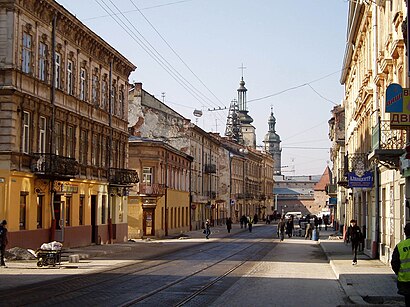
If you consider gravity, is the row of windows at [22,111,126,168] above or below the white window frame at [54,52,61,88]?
below

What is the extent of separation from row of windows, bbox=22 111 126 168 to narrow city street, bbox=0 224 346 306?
6.96 m

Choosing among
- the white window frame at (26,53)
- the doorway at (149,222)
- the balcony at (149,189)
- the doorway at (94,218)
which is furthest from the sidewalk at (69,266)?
the doorway at (149,222)

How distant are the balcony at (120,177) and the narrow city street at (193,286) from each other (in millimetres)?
14466

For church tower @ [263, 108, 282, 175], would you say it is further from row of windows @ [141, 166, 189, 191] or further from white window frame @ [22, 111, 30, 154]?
white window frame @ [22, 111, 30, 154]

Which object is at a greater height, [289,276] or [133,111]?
[133,111]

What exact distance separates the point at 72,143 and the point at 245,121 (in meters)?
119

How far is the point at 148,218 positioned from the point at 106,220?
1124 cm

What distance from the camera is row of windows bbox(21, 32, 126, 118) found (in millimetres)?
30766

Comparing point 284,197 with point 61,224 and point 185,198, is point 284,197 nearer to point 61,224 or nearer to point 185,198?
point 185,198

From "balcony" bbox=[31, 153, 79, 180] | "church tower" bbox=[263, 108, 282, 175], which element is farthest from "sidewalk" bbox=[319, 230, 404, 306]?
"church tower" bbox=[263, 108, 282, 175]

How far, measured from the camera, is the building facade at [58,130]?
29.0m

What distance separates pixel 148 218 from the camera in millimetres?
54281

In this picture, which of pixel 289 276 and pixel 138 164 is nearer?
pixel 289 276

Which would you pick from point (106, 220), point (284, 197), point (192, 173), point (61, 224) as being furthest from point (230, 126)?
point (61, 224)
